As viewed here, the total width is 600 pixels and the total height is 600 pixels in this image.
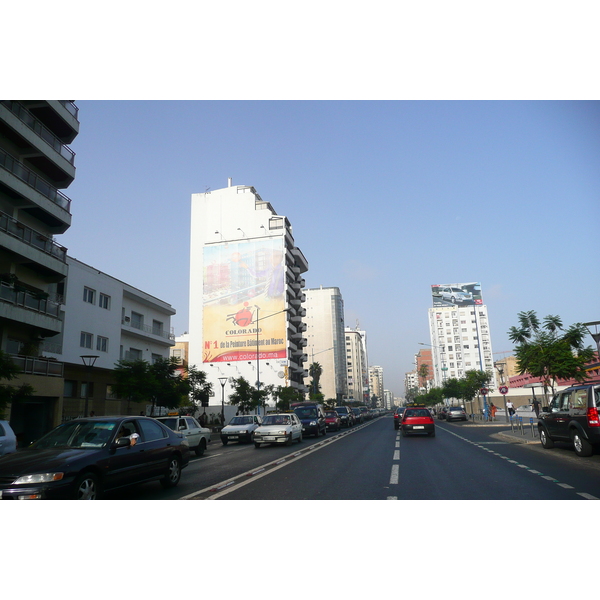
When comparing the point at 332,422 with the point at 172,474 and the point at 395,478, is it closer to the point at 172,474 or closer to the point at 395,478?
the point at 395,478

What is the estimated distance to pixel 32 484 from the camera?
677 cm

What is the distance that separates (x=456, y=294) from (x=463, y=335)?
14.7 metres

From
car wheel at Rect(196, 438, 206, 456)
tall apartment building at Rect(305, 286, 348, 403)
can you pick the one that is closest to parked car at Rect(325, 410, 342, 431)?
car wheel at Rect(196, 438, 206, 456)

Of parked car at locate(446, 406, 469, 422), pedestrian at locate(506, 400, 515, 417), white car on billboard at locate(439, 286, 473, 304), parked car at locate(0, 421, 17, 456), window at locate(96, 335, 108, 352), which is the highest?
white car on billboard at locate(439, 286, 473, 304)

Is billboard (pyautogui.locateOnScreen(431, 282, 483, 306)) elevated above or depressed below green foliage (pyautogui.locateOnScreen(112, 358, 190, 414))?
above

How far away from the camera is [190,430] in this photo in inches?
728

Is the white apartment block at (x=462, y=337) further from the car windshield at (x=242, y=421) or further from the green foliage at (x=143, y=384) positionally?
the car windshield at (x=242, y=421)

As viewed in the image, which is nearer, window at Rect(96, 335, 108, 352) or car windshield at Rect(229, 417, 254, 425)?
car windshield at Rect(229, 417, 254, 425)

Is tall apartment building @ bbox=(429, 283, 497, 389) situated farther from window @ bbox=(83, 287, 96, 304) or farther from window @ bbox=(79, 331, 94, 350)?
window @ bbox=(79, 331, 94, 350)

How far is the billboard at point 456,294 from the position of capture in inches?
5984

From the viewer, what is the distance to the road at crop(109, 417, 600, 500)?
27.7 ft

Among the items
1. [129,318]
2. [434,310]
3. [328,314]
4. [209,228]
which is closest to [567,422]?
[129,318]

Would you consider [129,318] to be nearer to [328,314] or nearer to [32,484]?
[32,484]

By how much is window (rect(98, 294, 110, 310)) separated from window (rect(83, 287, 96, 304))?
2.44 ft
